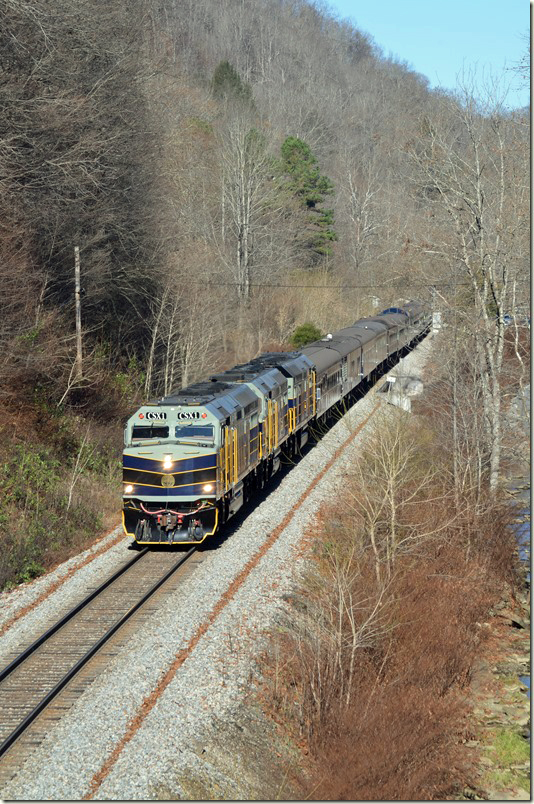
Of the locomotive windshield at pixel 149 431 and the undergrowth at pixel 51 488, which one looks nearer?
the locomotive windshield at pixel 149 431

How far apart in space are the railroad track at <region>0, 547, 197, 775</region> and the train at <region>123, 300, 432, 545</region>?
104 cm

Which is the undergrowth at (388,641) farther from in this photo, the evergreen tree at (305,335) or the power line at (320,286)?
the evergreen tree at (305,335)

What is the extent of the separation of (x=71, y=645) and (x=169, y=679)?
2295mm

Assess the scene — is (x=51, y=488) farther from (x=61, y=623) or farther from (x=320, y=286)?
(x=320, y=286)

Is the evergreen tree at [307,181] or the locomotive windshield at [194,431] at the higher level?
the evergreen tree at [307,181]

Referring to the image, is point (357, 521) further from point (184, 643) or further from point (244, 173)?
point (244, 173)

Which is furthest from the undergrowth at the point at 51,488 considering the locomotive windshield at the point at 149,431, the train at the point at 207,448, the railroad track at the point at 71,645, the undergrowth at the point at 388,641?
the undergrowth at the point at 388,641

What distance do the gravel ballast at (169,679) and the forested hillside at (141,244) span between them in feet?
13.7

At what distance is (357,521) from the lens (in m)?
22.1

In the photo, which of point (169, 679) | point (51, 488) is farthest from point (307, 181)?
point (169, 679)

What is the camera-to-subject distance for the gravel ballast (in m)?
11.9

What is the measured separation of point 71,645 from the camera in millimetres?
15977

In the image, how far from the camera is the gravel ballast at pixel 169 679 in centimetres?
1194

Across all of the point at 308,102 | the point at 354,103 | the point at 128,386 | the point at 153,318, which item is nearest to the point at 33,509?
the point at 128,386
